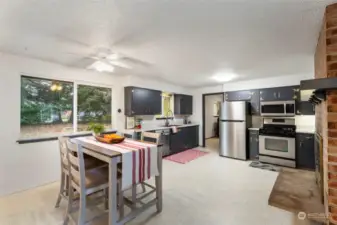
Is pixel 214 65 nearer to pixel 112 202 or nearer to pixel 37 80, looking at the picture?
pixel 112 202

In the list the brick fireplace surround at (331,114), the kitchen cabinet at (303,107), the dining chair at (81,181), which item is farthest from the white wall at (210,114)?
the dining chair at (81,181)

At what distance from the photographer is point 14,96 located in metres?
2.76

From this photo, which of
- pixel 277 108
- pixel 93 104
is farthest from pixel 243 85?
pixel 93 104

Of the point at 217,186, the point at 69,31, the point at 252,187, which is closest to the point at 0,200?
the point at 69,31

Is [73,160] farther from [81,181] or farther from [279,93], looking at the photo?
[279,93]

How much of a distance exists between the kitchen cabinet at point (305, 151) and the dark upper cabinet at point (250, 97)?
113 centimetres

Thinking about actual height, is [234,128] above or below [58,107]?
below

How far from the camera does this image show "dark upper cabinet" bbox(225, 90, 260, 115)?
4.60m

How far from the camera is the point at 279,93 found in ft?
Result: 14.0

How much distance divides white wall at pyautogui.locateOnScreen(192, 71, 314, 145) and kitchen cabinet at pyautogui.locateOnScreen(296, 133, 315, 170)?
1297 mm

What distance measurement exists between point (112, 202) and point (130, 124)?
2.76 meters

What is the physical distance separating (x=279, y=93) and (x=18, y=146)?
18.2ft

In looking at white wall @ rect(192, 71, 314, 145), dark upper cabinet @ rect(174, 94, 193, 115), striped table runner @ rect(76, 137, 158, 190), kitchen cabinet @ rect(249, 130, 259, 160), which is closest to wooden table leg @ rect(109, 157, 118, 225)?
striped table runner @ rect(76, 137, 158, 190)

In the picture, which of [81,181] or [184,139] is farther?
[184,139]
